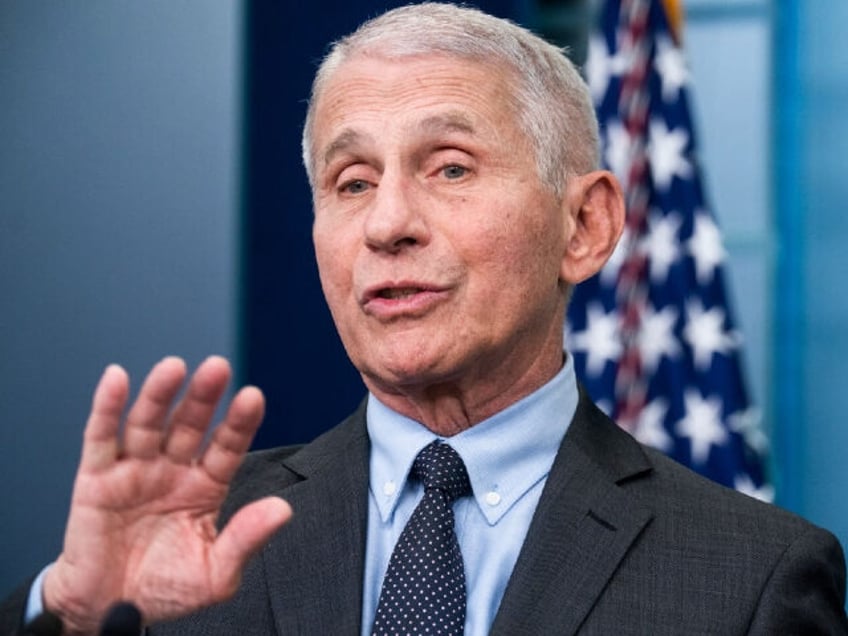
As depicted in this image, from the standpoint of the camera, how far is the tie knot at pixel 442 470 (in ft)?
6.20

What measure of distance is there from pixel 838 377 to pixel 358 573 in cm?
283

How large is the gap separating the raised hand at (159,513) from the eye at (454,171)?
1.99ft

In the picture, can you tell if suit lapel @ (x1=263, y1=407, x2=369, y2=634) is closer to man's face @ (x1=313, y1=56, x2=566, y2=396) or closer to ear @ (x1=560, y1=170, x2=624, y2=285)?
man's face @ (x1=313, y1=56, x2=566, y2=396)

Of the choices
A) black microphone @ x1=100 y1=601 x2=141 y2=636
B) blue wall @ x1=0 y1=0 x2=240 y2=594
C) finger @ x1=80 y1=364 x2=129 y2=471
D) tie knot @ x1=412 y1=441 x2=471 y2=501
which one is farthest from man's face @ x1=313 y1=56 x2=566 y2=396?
blue wall @ x1=0 y1=0 x2=240 y2=594

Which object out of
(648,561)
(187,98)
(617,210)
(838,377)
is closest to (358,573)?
(648,561)

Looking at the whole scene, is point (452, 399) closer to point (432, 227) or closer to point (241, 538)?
point (432, 227)

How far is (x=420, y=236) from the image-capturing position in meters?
1.86

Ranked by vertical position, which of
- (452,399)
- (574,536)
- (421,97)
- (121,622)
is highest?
(421,97)

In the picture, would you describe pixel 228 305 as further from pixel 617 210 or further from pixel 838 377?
pixel 838 377

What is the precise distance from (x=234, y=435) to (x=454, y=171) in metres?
Answer: 0.64

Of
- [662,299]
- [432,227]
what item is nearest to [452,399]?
[432,227]

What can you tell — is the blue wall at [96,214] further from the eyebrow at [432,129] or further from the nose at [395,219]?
the nose at [395,219]

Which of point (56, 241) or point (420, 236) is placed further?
point (56, 241)

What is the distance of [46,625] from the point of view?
4.85 feet
